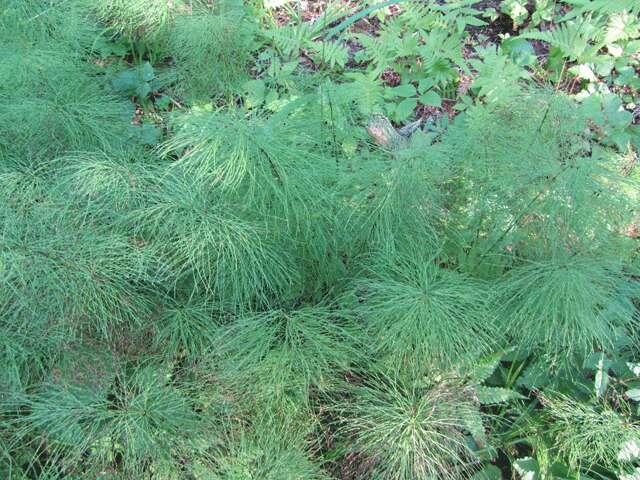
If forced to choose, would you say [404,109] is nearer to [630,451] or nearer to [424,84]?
[424,84]

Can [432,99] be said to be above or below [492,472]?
above

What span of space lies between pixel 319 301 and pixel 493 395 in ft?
1.73

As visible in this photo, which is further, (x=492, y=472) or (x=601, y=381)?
(x=601, y=381)

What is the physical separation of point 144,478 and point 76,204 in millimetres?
720

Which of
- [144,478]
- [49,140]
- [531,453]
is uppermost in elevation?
[49,140]

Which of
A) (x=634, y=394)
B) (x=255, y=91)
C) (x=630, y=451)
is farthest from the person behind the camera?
(x=255, y=91)

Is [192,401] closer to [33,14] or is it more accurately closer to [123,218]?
[123,218]

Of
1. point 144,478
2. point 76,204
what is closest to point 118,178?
point 76,204

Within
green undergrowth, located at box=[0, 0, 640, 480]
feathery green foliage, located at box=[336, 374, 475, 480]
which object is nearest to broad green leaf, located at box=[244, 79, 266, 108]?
green undergrowth, located at box=[0, 0, 640, 480]

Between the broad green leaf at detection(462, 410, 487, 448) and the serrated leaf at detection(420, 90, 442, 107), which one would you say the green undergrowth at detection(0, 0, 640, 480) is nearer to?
the broad green leaf at detection(462, 410, 487, 448)

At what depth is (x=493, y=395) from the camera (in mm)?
1582

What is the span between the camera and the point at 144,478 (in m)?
1.26

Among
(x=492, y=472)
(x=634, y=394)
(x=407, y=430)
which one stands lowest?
(x=492, y=472)

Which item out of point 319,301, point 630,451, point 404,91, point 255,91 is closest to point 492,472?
point 630,451
